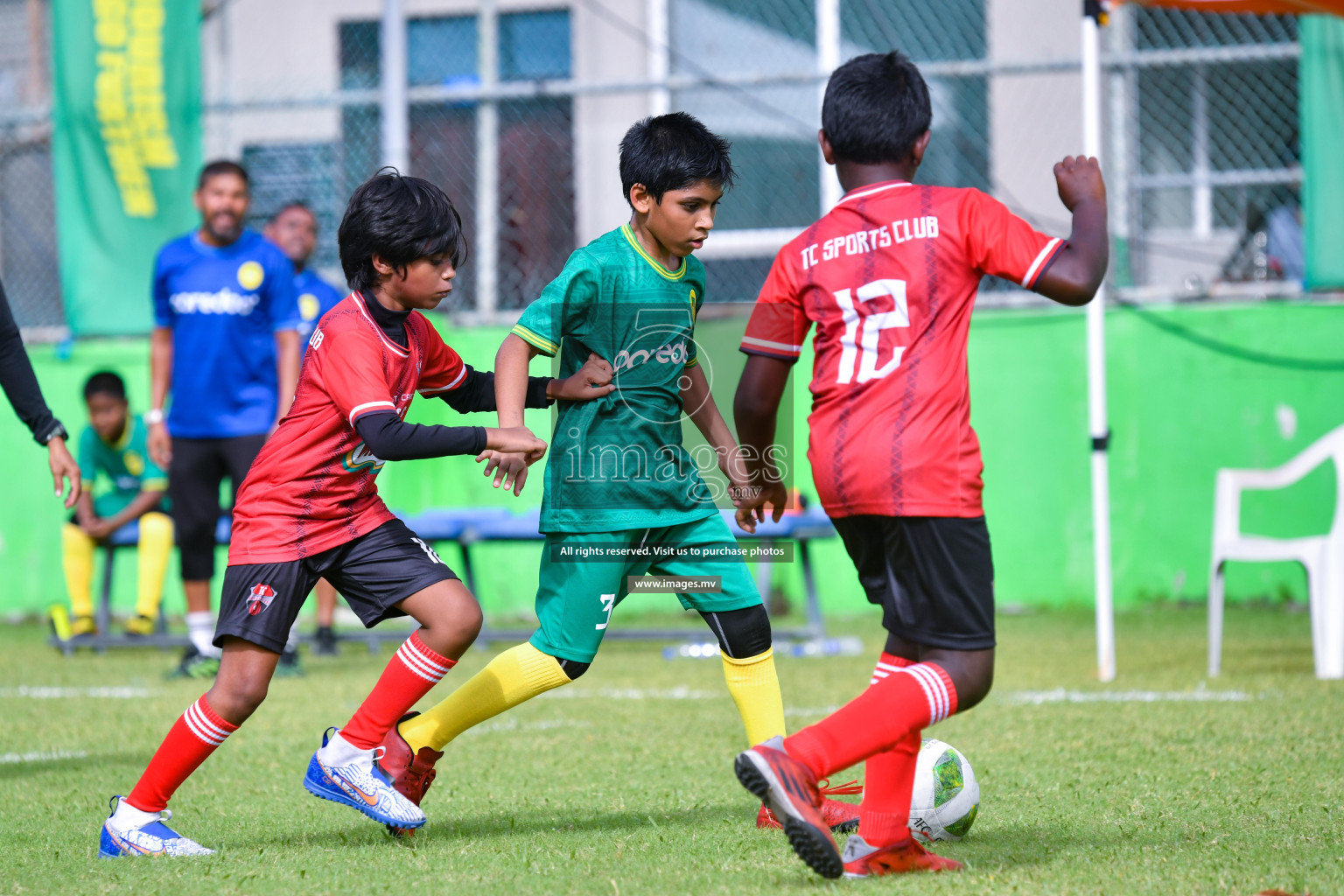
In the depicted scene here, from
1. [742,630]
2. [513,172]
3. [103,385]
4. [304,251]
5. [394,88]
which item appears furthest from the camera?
[513,172]

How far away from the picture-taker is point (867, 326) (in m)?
2.87

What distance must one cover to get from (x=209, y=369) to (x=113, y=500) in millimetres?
2051

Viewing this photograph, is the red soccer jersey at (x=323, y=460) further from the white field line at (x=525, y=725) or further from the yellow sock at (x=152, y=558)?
the yellow sock at (x=152, y=558)

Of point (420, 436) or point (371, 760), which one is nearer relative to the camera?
point (420, 436)

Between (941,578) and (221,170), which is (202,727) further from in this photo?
(221,170)

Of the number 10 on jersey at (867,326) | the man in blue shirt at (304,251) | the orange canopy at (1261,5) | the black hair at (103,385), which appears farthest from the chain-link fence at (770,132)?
the number 10 on jersey at (867,326)

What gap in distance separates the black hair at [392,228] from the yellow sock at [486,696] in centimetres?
98

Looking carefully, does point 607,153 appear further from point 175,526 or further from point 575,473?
point 575,473

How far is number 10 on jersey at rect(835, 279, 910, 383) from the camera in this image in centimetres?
283

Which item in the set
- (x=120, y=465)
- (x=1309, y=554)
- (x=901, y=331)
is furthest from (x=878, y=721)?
(x=120, y=465)

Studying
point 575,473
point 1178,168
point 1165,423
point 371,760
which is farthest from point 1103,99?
point 371,760

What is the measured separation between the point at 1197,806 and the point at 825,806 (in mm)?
929

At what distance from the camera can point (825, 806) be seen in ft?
11.3

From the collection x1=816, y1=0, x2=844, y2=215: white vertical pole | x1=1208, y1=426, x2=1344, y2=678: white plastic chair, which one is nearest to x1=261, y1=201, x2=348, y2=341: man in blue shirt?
x1=816, y1=0, x2=844, y2=215: white vertical pole
